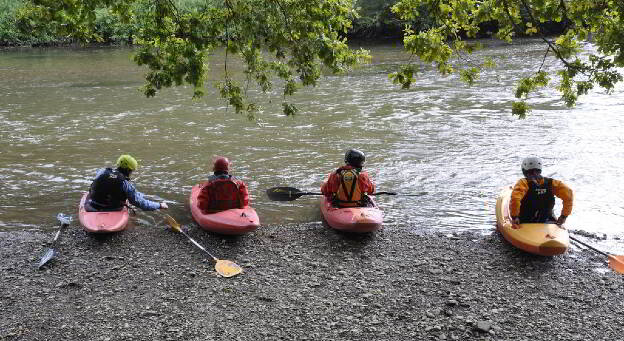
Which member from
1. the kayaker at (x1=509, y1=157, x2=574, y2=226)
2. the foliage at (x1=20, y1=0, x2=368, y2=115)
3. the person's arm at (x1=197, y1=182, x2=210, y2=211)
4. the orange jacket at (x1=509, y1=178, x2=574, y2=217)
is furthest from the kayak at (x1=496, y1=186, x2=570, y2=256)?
the person's arm at (x1=197, y1=182, x2=210, y2=211)

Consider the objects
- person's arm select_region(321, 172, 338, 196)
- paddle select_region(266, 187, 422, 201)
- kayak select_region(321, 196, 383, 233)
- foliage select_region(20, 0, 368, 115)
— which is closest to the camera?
foliage select_region(20, 0, 368, 115)

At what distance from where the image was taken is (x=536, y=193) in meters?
7.65

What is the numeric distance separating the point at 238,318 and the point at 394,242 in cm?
292

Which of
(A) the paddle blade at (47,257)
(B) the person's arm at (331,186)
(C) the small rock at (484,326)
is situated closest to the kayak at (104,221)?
(A) the paddle blade at (47,257)

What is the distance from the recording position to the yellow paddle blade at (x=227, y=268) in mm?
6965

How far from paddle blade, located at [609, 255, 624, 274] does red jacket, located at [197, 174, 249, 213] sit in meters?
4.99

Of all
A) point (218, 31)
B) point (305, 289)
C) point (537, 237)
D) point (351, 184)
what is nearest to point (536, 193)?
point (537, 237)

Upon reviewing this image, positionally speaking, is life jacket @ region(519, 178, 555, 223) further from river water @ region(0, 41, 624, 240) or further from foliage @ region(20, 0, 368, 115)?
foliage @ region(20, 0, 368, 115)

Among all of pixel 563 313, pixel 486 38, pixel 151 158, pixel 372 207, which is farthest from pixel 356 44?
pixel 563 313

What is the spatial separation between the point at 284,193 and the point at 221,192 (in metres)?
1.38

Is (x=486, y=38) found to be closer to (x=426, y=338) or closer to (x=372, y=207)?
(x=372, y=207)

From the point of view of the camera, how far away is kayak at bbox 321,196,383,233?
26.4 ft

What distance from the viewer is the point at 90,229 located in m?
8.09

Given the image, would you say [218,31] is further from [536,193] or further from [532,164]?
[536,193]
